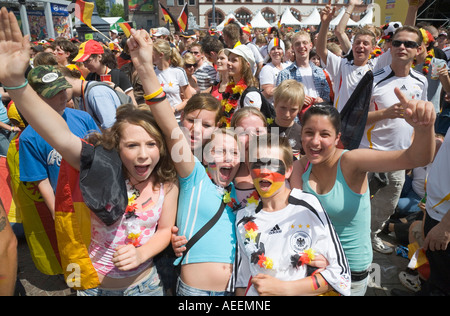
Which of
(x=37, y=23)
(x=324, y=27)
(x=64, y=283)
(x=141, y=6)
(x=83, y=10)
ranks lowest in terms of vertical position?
(x=64, y=283)

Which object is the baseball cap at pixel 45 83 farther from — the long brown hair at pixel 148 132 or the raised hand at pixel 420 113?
the raised hand at pixel 420 113

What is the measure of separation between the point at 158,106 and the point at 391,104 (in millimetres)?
2579

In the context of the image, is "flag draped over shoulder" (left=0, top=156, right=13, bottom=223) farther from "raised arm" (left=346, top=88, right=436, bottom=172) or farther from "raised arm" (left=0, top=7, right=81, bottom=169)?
"raised arm" (left=346, top=88, right=436, bottom=172)

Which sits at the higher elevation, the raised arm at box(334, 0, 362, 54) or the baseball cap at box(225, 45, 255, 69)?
the raised arm at box(334, 0, 362, 54)

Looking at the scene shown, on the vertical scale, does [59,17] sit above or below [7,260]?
above

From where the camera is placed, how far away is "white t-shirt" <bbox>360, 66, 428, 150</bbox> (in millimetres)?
3174

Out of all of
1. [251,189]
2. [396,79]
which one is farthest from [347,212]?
[396,79]

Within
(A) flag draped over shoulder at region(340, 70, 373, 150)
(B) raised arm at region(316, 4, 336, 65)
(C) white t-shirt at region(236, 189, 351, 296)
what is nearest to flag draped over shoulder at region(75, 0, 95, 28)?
(B) raised arm at region(316, 4, 336, 65)

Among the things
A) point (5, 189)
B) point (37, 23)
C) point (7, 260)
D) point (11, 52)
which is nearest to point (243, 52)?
point (11, 52)

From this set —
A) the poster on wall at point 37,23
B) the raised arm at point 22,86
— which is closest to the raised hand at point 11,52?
the raised arm at point 22,86

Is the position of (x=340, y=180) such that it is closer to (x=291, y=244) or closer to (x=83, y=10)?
(x=291, y=244)

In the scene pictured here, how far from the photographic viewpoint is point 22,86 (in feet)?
4.70

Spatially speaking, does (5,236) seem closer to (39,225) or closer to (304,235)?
(304,235)

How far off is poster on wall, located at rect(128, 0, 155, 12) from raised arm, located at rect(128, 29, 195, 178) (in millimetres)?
70270
